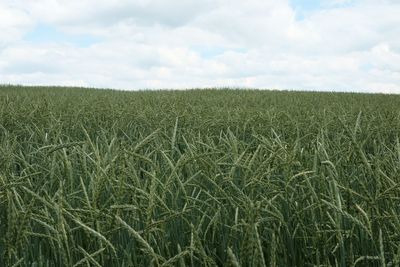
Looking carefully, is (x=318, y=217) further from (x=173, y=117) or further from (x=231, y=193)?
(x=173, y=117)

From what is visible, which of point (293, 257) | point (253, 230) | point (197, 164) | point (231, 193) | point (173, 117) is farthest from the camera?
point (173, 117)

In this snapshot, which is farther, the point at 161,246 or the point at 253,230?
the point at 161,246

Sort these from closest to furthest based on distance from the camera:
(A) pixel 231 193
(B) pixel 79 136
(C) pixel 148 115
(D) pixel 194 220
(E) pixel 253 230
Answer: (E) pixel 253 230
(D) pixel 194 220
(A) pixel 231 193
(B) pixel 79 136
(C) pixel 148 115

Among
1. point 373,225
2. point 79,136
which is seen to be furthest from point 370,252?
point 79,136

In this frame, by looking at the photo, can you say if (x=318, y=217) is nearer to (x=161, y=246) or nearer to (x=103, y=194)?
(x=161, y=246)

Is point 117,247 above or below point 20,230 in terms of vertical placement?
below

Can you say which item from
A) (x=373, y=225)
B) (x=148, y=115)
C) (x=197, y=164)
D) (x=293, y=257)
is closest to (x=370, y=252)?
(x=373, y=225)

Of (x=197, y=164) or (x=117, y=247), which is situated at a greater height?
(x=197, y=164)

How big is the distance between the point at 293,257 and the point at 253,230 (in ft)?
1.99

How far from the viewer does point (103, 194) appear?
2232 mm

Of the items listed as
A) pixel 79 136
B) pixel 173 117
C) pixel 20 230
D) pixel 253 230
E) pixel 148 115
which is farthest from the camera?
pixel 148 115

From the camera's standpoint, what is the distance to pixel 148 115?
6.07 meters

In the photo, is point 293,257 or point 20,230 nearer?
point 20,230

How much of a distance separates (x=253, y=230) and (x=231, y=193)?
1.01 meters
